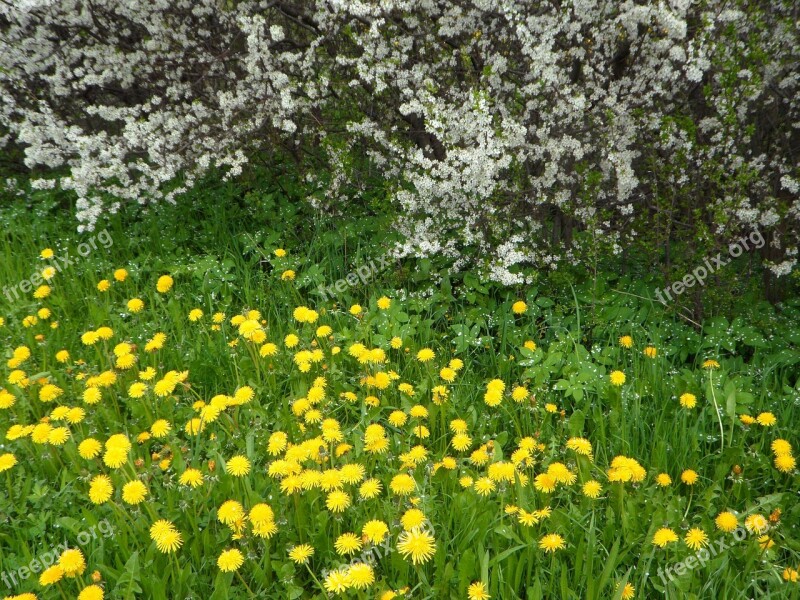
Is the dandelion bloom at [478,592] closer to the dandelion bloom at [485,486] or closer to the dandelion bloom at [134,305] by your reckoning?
the dandelion bloom at [485,486]

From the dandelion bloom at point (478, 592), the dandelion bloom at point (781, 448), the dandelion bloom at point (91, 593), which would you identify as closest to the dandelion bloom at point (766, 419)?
the dandelion bloom at point (781, 448)

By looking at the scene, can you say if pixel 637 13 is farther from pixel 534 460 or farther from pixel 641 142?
pixel 534 460

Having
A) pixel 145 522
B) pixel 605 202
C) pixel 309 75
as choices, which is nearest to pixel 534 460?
pixel 145 522

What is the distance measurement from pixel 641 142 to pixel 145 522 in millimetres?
3105

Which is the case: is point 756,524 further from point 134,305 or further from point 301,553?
point 134,305

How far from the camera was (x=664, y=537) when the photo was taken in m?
2.18

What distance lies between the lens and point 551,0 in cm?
345

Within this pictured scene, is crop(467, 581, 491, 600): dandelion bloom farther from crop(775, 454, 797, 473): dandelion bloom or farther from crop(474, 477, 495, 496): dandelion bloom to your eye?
crop(775, 454, 797, 473): dandelion bloom

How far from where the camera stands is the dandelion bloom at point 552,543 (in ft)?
7.07

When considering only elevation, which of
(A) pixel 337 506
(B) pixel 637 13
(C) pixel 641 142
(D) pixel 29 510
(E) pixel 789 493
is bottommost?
(D) pixel 29 510

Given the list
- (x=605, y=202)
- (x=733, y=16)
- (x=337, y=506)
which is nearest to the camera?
(x=337, y=506)

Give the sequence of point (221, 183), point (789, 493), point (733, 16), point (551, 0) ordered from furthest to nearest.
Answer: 1. point (221, 183)
2. point (551, 0)
3. point (733, 16)
4. point (789, 493)

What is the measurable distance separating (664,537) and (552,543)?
1.28 feet

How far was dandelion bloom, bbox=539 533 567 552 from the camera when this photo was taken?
2.15 meters
